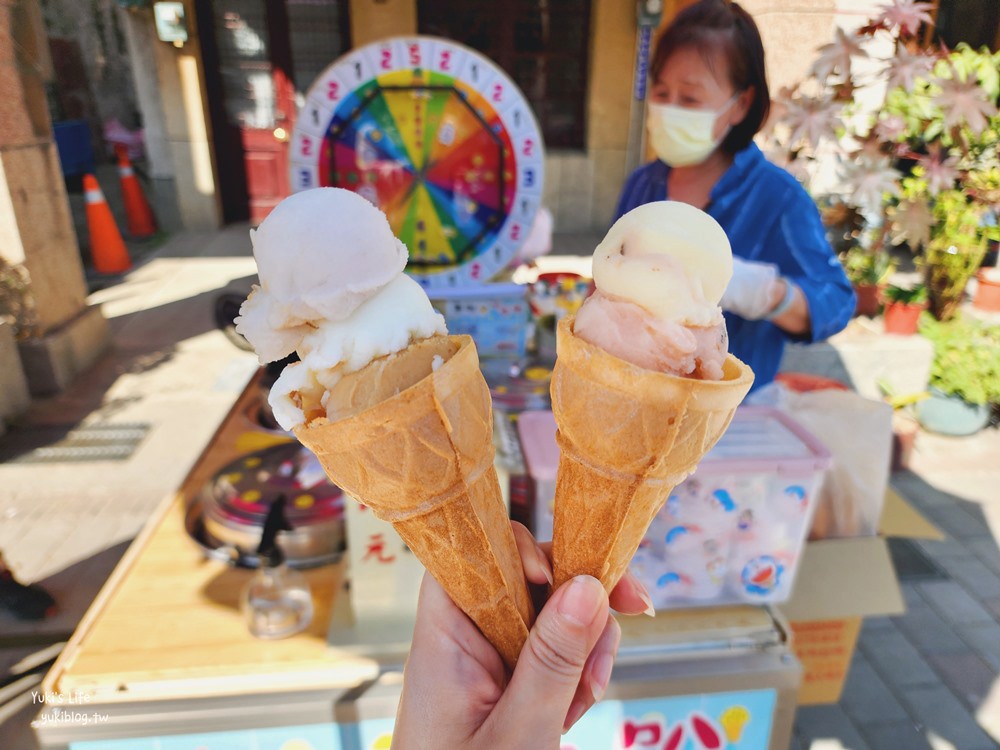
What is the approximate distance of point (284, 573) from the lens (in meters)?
2.04

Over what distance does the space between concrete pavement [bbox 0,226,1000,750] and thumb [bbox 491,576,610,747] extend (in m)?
2.32

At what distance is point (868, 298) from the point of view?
5.08 metres

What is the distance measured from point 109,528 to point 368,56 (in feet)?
10.8

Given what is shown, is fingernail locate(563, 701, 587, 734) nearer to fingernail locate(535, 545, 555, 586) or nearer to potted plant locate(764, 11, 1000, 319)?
fingernail locate(535, 545, 555, 586)

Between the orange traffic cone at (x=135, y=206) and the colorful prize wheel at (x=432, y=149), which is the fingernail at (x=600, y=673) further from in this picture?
the orange traffic cone at (x=135, y=206)

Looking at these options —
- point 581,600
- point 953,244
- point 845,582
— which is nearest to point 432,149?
point 581,600

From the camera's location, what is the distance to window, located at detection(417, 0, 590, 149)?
8.95 m

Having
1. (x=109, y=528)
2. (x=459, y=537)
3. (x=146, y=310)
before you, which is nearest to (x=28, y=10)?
(x=146, y=310)

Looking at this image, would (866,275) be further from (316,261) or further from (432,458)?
(316,261)

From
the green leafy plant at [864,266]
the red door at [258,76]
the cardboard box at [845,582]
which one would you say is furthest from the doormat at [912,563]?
the red door at [258,76]

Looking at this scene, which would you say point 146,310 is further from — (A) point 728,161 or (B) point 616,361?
(B) point 616,361

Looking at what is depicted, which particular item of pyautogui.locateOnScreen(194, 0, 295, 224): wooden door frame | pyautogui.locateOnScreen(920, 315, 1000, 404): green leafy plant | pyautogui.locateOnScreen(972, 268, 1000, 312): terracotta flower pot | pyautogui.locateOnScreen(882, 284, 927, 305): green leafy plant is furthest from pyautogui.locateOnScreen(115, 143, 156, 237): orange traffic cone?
pyautogui.locateOnScreen(972, 268, 1000, 312): terracotta flower pot

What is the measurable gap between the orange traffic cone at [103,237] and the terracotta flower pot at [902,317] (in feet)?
29.3

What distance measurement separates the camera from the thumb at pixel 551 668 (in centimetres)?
116
